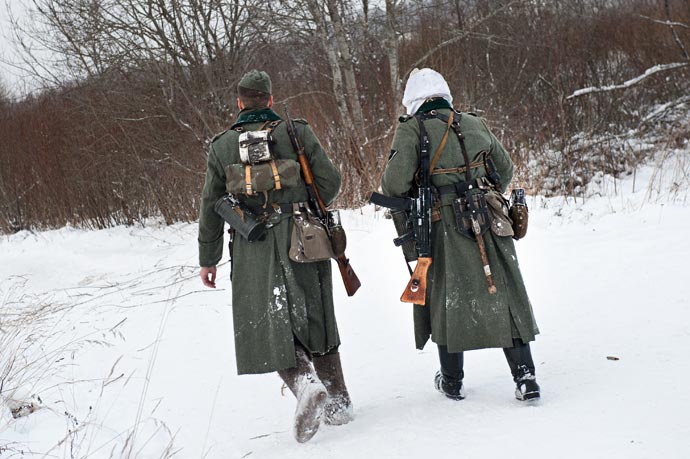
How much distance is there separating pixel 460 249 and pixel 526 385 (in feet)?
2.21

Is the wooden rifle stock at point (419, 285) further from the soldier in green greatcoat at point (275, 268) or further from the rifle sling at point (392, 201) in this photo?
the soldier in green greatcoat at point (275, 268)

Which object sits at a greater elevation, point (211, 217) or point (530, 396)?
point (211, 217)

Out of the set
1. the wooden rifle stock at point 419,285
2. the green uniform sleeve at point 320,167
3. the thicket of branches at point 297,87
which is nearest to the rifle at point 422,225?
the wooden rifle stock at point 419,285

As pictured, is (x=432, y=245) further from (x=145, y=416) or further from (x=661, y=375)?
(x=145, y=416)

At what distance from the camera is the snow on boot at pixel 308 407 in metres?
2.65

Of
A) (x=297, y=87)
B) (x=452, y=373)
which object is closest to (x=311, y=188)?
(x=452, y=373)

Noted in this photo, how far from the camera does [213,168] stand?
9.77 ft

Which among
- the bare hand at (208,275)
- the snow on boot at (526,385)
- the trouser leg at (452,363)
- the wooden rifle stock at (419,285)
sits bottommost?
the snow on boot at (526,385)

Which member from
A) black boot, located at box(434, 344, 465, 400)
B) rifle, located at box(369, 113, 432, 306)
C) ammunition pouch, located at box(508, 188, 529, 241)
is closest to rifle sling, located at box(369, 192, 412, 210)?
rifle, located at box(369, 113, 432, 306)

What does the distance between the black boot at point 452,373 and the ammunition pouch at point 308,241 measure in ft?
2.40

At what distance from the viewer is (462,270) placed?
2896 mm

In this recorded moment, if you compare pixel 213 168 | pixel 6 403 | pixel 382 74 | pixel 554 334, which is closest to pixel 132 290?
pixel 6 403

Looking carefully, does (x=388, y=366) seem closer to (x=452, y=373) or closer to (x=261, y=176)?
(x=452, y=373)

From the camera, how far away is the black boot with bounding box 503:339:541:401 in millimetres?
2842
